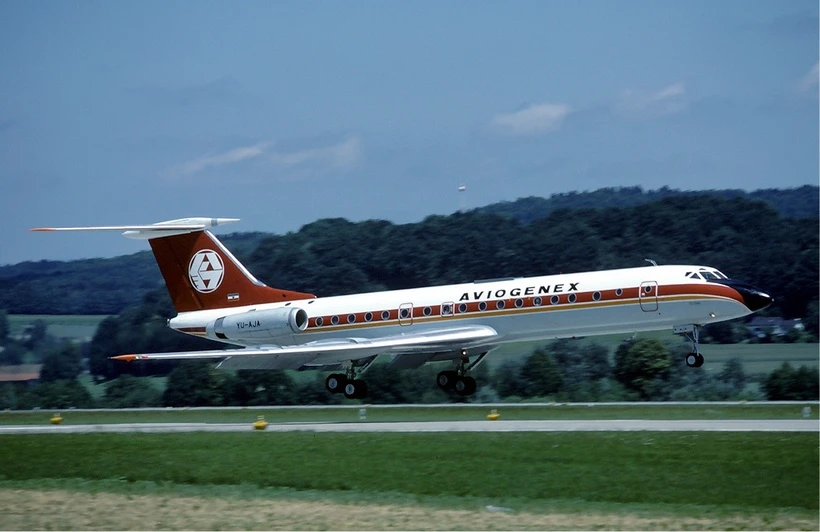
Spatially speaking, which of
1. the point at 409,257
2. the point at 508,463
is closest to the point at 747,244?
the point at 409,257

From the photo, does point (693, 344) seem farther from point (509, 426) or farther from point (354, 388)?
point (354, 388)

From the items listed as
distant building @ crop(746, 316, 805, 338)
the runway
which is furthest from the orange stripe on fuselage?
distant building @ crop(746, 316, 805, 338)

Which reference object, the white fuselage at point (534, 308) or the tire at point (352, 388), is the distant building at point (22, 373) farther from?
the tire at point (352, 388)

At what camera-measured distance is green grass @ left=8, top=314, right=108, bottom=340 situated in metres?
49.2

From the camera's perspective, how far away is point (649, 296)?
2986 cm

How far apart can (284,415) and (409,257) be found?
127 feet

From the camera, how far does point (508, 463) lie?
20.5 meters

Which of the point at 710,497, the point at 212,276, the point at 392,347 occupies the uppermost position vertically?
the point at 212,276

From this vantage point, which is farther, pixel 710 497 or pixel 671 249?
pixel 671 249

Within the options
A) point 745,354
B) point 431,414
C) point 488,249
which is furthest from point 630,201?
point 431,414

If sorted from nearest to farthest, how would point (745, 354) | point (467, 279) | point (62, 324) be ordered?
1. point (745, 354)
2. point (62, 324)
3. point (467, 279)

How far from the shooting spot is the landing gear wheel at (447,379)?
34.3 metres

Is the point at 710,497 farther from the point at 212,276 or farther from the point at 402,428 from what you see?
the point at 212,276

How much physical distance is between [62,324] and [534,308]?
103 ft
